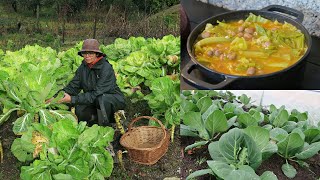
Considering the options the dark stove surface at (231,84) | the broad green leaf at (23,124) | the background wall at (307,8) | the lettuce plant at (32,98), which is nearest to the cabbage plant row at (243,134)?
the dark stove surface at (231,84)

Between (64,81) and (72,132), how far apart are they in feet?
2.35

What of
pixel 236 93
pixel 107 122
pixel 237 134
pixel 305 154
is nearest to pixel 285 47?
pixel 237 134

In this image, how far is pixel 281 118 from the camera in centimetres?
255

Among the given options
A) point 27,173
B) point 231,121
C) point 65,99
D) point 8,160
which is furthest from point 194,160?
point 8,160

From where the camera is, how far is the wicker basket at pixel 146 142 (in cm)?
310

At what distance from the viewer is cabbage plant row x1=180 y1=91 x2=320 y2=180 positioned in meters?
2.11

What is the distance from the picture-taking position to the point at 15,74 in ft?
11.1

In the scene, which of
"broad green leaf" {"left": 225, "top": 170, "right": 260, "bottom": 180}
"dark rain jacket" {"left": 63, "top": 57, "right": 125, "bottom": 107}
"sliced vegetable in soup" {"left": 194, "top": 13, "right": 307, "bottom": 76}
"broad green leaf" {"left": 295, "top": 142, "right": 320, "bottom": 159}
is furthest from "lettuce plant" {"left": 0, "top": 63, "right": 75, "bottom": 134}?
"broad green leaf" {"left": 295, "top": 142, "right": 320, "bottom": 159}

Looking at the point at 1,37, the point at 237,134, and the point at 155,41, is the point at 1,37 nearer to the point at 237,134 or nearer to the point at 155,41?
the point at 155,41

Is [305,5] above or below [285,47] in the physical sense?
above

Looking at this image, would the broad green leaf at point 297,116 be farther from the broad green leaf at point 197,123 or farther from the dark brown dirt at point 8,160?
the dark brown dirt at point 8,160

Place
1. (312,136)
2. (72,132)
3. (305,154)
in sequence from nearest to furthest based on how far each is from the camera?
(305,154)
(312,136)
(72,132)

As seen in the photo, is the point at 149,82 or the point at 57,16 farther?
the point at 149,82

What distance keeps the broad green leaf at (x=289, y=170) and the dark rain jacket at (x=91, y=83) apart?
1.31 metres
